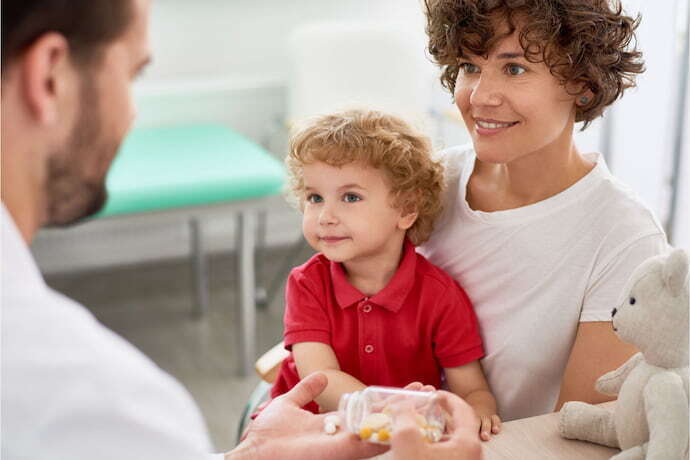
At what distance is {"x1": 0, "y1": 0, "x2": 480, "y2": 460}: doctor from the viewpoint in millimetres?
786

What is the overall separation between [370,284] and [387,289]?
5 cm

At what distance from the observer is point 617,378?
1.11m

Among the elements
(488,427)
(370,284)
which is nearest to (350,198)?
(370,284)

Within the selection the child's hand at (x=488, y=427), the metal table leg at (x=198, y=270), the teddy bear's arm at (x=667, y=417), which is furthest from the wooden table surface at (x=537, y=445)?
the metal table leg at (x=198, y=270)

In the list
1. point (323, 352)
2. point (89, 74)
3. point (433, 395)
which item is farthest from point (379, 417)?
Answer: point (89, 74)

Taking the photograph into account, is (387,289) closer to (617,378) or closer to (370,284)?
(370,284)

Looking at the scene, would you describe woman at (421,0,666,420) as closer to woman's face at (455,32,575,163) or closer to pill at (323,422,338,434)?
woman's face at (455,32,575,163)

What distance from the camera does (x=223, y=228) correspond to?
3.66 m

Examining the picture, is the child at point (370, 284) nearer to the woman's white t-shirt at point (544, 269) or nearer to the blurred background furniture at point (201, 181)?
the woman's white t-shirt at point (544, 269)

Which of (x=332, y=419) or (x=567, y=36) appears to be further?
(x=567, y=36)

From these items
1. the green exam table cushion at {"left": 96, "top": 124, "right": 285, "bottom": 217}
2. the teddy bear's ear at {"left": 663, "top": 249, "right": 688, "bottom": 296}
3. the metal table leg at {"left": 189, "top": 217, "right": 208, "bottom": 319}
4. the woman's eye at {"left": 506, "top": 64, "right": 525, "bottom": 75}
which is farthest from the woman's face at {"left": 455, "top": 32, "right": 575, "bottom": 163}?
the metal table leg at {"left": 189, "top": 217, "right": 208, "bottom": 319}

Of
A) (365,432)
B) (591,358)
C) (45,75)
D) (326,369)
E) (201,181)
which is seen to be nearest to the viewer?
(45,75)

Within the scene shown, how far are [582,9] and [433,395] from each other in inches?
26.1

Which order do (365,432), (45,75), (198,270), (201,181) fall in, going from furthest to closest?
1. (198,270)
2. (201,181)
3. (365,432)
4. (45,75)
